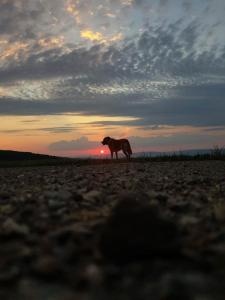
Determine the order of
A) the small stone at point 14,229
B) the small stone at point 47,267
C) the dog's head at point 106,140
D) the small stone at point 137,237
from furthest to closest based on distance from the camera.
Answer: the dog's head at point 106,140 < the small stone at point 14,229 < the small stone at point 137,237 < the small stone at point 47,267

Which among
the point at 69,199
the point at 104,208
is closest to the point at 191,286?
the point at 104,208

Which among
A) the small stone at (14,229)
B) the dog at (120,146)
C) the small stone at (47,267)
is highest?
the dog at (120,146)

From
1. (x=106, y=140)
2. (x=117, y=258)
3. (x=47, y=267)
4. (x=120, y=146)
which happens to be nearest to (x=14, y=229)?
(x=47, y=267)

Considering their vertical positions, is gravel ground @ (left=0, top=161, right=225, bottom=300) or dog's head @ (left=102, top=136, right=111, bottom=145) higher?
dog's head @ (left=102, top=136, right=111, bottom=145)

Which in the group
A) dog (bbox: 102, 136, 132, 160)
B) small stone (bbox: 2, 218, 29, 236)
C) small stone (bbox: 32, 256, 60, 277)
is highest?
dog (bbox: 102, 136, 132, 160)

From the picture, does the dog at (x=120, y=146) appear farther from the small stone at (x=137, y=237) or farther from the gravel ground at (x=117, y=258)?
the small stone at (x=137, y=237)

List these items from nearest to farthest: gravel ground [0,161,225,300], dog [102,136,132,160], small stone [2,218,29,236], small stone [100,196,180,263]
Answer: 1. gravel ground [0,161,225,300]
2. small stone [100,196,180,263]
3. small stone [2,218,29,236]
4. dog [102,136,132,160]

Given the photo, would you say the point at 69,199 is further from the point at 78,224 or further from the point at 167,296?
the point at 167,296

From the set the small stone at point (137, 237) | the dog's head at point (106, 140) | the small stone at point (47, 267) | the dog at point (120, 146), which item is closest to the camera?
the small stone at point (47, 267)

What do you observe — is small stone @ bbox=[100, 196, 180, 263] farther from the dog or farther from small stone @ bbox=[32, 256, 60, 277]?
the dog

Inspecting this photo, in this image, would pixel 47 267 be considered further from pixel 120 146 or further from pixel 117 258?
pixel 120 146

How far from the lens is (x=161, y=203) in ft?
21.8

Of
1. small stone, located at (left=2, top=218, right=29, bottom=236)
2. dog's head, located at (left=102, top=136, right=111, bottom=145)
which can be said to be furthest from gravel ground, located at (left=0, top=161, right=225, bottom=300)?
Result: dog's head, located at (left=102, top=136, right=111, bottom=145)

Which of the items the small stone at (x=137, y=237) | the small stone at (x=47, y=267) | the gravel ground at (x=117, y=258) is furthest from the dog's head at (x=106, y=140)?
the small stone at (x=47, y=267)
